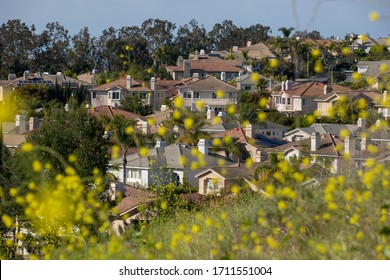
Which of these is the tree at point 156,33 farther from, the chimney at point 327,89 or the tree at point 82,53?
the chimney at point 327,89

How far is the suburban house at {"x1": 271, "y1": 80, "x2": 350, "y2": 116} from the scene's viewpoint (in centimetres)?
4597

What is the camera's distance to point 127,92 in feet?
159

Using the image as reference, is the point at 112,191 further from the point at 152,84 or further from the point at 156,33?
the point at 156,33

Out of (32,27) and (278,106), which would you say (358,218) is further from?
(32,27)

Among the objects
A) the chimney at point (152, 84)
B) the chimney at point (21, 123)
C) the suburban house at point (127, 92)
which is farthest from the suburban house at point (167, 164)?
the suburban house at point (127, 92)

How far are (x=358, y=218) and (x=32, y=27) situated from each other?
62.9 metres

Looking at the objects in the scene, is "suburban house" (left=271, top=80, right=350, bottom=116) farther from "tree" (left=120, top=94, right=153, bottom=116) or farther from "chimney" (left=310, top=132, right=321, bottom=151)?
"chimney" (left=310, top=132, right=321, bottom=151)

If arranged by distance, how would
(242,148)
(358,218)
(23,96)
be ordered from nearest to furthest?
1. (358,218)
2. (242,148)
3. (23,96)

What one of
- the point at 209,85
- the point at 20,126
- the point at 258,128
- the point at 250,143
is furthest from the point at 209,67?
the point at 250,143

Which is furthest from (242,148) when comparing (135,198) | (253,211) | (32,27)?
(32,27)

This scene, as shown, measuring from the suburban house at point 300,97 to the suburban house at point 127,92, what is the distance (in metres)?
6.01

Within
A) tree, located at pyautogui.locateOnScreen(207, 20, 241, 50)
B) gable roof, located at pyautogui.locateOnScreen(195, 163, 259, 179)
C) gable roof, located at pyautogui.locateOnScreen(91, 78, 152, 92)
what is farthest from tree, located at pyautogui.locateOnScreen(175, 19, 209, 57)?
gable roof, located at pyautogui.locateOnScreen(195, 163, 259, 179)

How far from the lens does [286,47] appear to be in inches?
2498

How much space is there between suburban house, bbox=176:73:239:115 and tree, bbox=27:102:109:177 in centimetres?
2162
